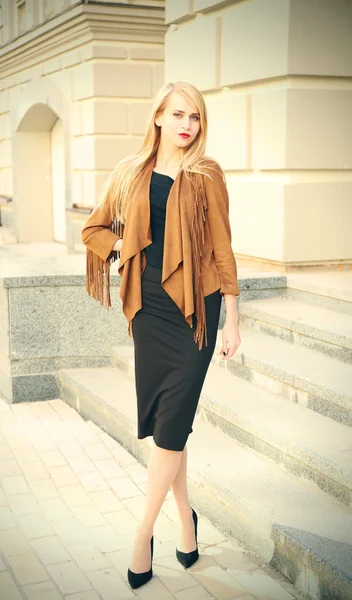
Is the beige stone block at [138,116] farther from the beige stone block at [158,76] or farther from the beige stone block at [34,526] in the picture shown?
the beige stone block at [34,526]

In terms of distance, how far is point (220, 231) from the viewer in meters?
3.25

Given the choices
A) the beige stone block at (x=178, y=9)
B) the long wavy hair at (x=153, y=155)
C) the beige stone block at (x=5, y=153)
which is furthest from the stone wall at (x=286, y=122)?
the beige stone block at (x=5, y=153)

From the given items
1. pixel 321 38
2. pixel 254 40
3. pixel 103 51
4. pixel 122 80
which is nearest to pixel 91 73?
pixel 103 51

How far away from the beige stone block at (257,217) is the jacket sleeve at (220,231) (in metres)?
3.29

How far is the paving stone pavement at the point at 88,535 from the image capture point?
11.1ft

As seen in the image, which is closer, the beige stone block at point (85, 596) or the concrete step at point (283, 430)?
the beige stone block at point (85, 596)

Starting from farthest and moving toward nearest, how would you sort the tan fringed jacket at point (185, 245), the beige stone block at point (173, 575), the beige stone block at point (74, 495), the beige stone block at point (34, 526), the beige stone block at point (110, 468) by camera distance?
the beige stone block at point (110, 468) < the beige stone block at point (74, 495) < the beige stone block at point (34, 526) < the beige stone block at point (173, 575) < the tan fringed jacket at point (185, 245)

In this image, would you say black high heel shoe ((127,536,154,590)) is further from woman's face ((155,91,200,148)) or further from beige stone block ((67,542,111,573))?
woman's face ((155,91,200,148))

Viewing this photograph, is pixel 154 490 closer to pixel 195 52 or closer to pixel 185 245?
pixel 185 245

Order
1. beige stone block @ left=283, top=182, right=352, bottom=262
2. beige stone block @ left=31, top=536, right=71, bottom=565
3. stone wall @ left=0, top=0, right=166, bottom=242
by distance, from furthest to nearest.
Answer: stone wall @ left=0, top=0, right=166, bottom=242 < beige stone block @ left=283, top=182, right=352, bottom=262 < beige stone block @ left=31, top=536, right=71, bottom=565

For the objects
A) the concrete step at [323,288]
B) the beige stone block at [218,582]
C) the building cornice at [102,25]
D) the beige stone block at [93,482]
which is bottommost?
the beige stone block at [93,482]

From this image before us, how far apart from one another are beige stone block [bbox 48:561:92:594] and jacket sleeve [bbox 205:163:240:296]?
56.9 inches

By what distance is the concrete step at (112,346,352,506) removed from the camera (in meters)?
3.74

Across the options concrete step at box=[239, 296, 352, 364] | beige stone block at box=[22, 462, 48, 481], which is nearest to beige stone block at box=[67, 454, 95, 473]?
beige stone block at box=[22, 462, 48, 481]
